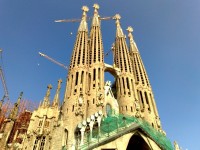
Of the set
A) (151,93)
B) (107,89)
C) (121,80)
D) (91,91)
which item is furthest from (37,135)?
(151,93)

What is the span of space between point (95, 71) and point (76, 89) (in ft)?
18.1

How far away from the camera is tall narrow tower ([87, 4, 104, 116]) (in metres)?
32.0

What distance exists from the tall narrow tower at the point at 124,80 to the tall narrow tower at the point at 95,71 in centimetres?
504

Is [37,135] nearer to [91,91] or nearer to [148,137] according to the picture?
[91,91]

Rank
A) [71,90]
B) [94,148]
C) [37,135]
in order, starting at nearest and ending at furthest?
[94,148] → [37,135] → [71,90]

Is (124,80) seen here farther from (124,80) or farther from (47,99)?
(47,99)

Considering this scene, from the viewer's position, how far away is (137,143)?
28.1m

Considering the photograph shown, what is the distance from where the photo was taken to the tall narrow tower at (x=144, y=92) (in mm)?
36156

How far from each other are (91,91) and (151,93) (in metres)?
12.3

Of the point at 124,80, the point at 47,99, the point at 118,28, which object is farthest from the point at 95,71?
the point at 118,28

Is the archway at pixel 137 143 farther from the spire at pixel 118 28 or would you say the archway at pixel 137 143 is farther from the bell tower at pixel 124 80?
the spire at pixel 118 28

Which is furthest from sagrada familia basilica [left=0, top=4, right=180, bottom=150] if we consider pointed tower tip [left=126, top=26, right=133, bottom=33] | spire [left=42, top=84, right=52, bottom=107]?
pointed tower tip [left=126, top=26, right=133, bottom=33]

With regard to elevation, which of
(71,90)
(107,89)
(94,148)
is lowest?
(94,148)

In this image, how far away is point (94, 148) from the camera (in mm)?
23312
